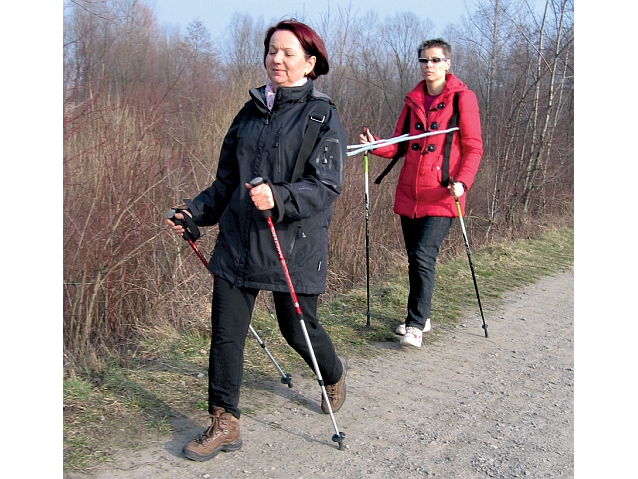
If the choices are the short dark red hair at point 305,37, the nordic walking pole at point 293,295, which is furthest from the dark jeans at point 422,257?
the short dark red hair at point 305,37

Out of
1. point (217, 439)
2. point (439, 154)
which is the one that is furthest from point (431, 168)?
point (217, 439)

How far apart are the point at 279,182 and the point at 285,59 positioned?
26.2 inches

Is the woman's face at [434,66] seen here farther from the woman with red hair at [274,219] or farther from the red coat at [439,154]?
the woman with red hair at [274,219]

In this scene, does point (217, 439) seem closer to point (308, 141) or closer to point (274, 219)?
point (274, 219)

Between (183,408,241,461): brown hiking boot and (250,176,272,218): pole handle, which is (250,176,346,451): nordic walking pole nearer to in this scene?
(250,176,272,218): pole handle

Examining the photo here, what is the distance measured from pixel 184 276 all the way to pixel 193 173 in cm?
113

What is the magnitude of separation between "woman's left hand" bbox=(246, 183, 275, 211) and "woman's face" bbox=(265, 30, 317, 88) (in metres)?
0.67

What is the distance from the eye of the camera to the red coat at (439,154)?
16.4 feet

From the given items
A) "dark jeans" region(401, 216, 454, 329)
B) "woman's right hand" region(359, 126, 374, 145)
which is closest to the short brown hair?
"woman's right hand" region(359, 126, 374, 145)

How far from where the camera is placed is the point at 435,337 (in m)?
5.49

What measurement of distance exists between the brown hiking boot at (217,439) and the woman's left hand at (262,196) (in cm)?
115

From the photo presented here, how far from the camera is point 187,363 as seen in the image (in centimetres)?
452

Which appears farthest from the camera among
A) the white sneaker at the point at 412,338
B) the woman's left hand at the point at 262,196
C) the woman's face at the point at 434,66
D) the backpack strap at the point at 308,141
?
the white sneaker at the point at 412,338

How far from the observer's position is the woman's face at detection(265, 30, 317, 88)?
3.28m
